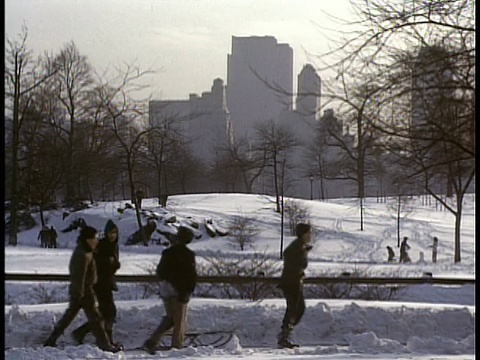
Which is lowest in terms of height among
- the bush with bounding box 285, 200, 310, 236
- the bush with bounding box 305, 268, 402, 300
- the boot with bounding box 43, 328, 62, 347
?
the boot with bounding box 43, 328, 62, 347

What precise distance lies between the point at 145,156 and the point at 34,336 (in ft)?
2.72

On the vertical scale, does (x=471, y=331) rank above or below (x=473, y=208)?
below

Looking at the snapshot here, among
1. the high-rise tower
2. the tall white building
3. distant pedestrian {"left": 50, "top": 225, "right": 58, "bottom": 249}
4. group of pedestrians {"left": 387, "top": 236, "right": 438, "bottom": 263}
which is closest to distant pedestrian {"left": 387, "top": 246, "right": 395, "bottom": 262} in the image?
group of pedestrians {"left": 387, "top": 236, "right": 438, "bottom": 263}

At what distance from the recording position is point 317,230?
2672 millimetres

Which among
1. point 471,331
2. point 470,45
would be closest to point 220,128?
point 470,45

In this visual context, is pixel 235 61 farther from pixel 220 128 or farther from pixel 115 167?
pixel 115 167

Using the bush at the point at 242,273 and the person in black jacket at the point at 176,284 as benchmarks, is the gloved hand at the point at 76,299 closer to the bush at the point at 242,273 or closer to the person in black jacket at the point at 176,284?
the person in black jacket at the point at 176,284

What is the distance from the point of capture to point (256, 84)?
2658mm

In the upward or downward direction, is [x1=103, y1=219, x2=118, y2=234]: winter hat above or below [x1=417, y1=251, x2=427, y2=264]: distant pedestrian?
above

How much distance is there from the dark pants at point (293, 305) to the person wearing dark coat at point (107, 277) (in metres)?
0.64

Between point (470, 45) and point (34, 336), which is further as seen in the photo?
point (34, 336)

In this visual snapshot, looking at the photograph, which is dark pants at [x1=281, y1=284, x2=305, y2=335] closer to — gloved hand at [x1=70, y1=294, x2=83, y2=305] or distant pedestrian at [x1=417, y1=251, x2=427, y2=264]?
distant pedestrian at [x1=417, y1=251, x2=427, y2=264]

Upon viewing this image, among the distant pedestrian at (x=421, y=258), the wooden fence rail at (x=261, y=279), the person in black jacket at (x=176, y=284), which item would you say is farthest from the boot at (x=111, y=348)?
the distant pedestrian at (x=421, y=258)

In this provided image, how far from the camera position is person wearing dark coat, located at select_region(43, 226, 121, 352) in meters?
2.66
